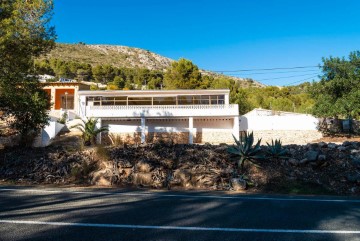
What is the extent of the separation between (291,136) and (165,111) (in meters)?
12.8

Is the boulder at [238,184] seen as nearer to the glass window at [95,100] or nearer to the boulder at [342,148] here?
the boulder at [342,148]

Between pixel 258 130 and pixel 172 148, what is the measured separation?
2053 centimetres

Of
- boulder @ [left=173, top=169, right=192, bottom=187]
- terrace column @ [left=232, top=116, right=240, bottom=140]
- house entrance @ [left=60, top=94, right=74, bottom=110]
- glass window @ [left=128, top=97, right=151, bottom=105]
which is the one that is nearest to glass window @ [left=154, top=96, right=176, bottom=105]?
glass window @ [left=128, top=97, right=151, bottom=105]

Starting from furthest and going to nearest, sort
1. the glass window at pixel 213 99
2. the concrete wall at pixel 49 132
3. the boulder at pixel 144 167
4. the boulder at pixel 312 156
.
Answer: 1. the glass window at pixel 213 99
2. the concrete wall at pixel 49 132
3. the boulder at pixel 312 156
4. the boulder at pixel 144 167

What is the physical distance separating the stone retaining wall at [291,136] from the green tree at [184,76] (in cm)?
2070

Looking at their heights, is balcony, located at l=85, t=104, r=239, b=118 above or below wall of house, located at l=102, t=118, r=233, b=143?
above

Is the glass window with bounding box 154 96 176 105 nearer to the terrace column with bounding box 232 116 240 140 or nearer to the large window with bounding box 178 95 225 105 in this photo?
the large window with bounding box 178 95 225 105

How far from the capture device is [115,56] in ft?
423

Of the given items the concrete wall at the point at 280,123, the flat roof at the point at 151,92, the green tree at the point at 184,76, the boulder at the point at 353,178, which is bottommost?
the boulder at the point at 353,178

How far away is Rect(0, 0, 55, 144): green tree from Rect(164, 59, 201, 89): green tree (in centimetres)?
3460

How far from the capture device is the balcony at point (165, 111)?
3073 cm

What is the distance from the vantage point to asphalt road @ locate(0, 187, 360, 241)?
4715 millimetres

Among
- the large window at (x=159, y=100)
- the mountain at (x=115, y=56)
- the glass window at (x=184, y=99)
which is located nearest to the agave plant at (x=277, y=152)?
the large window at (x=159, y=100)

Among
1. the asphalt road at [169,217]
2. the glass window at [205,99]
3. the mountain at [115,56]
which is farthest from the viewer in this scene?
the mountain at [115,56]
